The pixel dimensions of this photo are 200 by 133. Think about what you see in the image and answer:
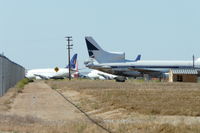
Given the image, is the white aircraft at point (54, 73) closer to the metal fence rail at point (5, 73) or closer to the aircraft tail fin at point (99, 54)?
the aircraft tail fin at point (99, 54)

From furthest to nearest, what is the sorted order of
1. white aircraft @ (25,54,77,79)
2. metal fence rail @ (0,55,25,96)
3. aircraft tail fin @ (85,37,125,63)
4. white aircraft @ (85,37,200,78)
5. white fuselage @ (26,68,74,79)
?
white fuselage @ (26,68,74,79) → white aircraft @ (25,54,77,79) → aircraft tail fin @ (85,37,125,63) → white aircraft @ (85,37,200,78) → metal fence rail @ (0,55,25,96)

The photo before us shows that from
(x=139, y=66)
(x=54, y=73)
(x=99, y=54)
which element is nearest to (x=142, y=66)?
(x=139, y=66)

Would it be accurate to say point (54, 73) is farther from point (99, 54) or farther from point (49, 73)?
point (99, 54)

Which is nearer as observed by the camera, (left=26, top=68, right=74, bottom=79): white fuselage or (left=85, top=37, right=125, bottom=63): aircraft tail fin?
A: (left=85, top=37, right=125, bottom=63): aircraft tail fin

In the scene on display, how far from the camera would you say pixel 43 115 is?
20562 millimetres

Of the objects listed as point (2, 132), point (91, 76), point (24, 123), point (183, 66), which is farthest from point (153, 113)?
point (91, 76)

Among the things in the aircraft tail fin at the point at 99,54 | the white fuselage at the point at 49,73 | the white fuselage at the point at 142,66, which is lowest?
the white fuselage at the point at 49,73

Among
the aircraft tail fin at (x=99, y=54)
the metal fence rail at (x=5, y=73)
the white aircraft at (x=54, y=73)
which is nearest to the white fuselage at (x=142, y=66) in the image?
the aircraft tail fin at (x=99, y=54)

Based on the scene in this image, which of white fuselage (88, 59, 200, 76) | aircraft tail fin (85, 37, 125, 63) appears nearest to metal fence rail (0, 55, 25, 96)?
white fuselage (88, 59, 200, 76)

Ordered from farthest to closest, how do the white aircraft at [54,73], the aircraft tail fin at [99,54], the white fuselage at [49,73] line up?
the white fuselage at [49,73] → the white aircraft at [54,73] → the aircraft tail fin at [99,54]

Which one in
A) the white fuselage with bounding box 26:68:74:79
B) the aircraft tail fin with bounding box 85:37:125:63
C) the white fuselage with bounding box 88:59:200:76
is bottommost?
the white fuselage with bounding box 26:68:74:79

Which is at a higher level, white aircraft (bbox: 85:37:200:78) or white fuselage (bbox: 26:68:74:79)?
white aircraft (bbox: 85:37:200:78)

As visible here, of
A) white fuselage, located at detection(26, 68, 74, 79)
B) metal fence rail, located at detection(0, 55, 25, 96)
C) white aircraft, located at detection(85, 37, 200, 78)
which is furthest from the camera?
white fuselage, located at detection(26, 68, 74, 79)

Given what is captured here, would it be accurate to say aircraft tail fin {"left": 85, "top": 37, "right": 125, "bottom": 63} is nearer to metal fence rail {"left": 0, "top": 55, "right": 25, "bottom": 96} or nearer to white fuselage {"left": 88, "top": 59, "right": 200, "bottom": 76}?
white fuselage {"left": 88, "top": 59, "right": 200, "bottom": 76}
